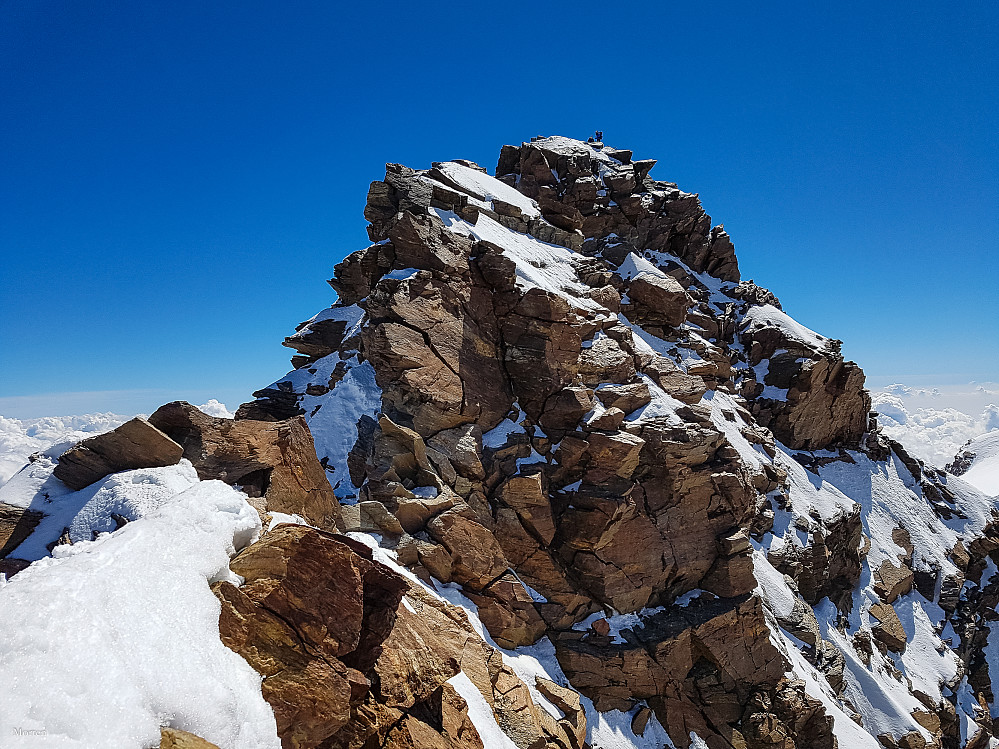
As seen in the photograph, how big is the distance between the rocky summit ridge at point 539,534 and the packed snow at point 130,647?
25.1 inches

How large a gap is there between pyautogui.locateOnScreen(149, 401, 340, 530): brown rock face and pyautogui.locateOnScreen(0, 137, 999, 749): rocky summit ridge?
7cm

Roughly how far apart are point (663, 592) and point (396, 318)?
21.8 m

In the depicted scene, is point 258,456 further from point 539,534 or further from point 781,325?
point 781,325

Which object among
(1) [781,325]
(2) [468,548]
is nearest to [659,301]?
(1) [781,325]

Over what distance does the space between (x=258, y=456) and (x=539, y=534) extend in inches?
622

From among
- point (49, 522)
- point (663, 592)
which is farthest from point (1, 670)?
point (663, 592)

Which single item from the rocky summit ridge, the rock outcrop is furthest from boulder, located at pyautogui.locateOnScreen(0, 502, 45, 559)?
the rock outcrop

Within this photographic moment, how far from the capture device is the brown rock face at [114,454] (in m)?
9.57

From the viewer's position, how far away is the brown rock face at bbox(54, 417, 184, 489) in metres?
9.57

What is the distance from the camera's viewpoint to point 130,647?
495cm

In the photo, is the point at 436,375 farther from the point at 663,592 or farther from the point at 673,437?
the point at 663,592

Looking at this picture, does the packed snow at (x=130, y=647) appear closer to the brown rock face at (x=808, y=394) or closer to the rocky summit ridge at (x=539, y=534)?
the rocky summit ridge at (x=539, y=534)

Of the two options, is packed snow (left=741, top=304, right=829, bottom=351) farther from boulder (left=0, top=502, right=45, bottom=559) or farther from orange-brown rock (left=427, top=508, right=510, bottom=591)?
boulder (left=0, top=502, right=45, bottom=559)

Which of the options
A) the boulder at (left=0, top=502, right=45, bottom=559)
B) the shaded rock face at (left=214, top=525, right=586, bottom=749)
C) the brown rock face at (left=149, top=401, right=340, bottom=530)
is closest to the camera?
the shaded rock face at (left=214, top=525, right=586, bottom=749)
